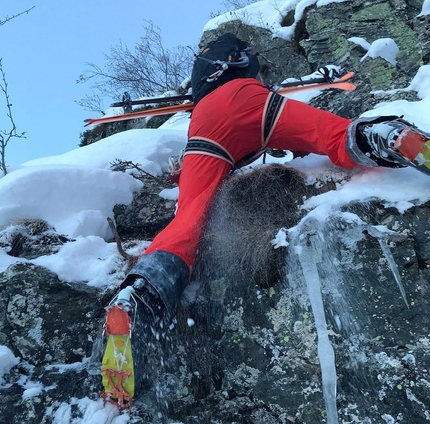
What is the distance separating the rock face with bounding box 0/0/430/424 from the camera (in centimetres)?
229

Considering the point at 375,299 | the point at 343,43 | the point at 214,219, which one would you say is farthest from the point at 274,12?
the point at 375,299

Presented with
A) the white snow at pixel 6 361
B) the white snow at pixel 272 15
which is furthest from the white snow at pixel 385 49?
the white snow at pixel 6 361

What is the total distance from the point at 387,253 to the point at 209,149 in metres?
1.41

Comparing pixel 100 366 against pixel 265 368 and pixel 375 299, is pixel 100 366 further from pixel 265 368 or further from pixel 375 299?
pixel 375 299

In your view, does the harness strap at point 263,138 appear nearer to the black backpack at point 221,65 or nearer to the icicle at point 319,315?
the black backpack at point 221,65

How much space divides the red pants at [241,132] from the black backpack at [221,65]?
0.17 meters

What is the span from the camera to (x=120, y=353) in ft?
7.73

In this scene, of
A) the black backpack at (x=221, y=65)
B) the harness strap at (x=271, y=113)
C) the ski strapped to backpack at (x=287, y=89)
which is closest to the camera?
the harness strap at (x=271, y=113)

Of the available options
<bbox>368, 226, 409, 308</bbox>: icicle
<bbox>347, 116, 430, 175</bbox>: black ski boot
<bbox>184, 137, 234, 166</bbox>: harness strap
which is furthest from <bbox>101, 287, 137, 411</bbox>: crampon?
<bbox>347, 116, 430, 175</bbox>: black ski boot

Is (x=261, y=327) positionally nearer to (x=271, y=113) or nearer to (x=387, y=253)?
(x=387, y=253)

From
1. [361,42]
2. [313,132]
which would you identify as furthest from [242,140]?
[361,42]

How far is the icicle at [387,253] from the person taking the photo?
243 centimetres

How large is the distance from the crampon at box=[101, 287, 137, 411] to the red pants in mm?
762

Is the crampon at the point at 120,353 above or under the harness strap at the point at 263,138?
under
